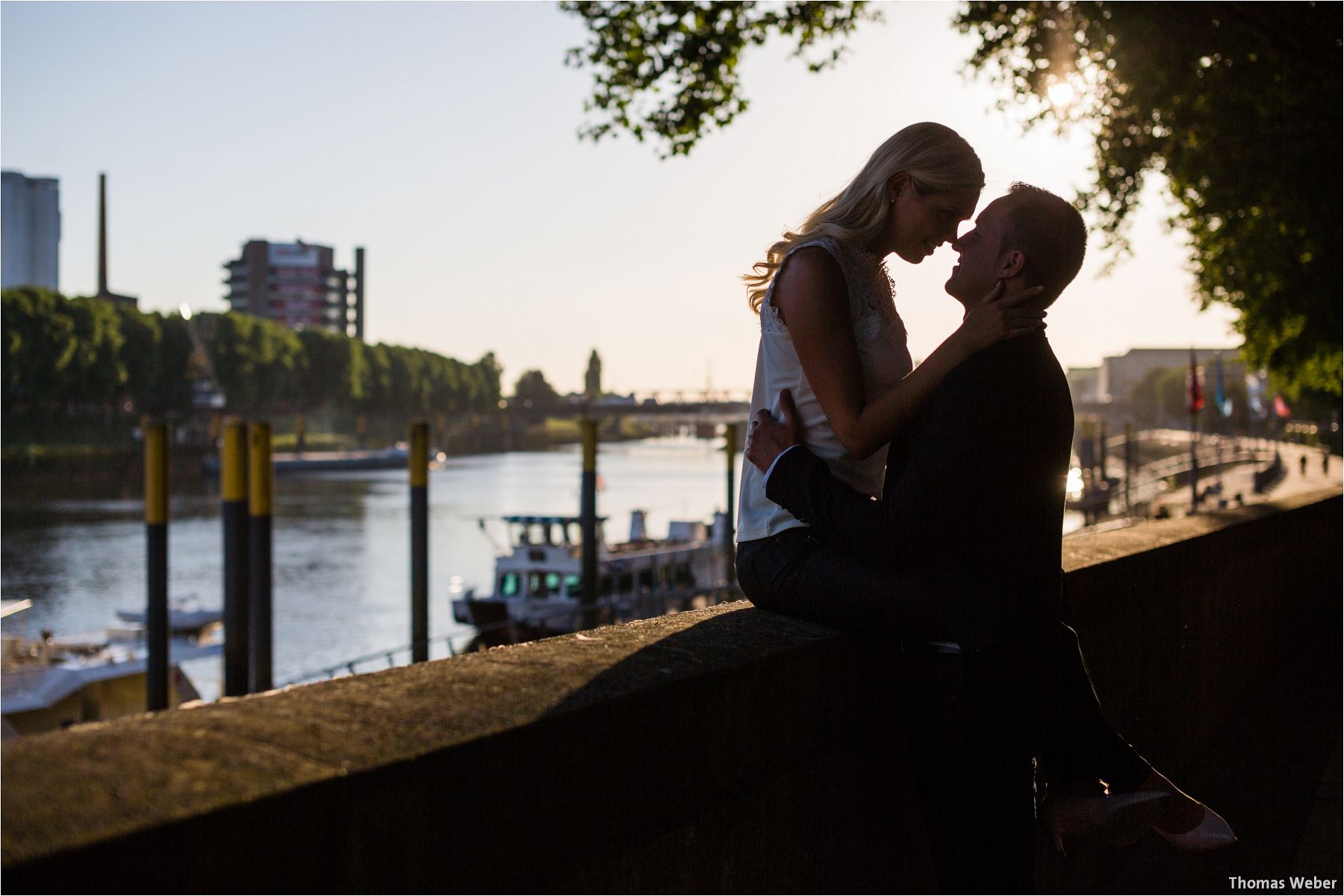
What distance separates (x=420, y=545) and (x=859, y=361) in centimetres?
1721

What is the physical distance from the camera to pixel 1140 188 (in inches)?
465

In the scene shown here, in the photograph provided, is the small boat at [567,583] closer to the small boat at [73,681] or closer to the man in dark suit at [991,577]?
the small boat at [73,681]

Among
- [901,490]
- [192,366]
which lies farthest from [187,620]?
[192,366]

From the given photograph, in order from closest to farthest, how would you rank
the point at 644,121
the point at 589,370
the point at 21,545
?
the point at 644,121 < the point at 21,545 < the point at 589,370

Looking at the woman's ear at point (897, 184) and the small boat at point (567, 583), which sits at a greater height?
the woman's ear at point (897, 184)

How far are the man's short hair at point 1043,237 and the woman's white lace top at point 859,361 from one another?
233mm

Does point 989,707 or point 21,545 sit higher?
point 989,707

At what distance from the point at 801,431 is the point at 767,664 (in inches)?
19.1

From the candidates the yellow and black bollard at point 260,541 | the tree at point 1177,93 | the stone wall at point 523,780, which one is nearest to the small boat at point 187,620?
the yellow and black bollard at point 260,541

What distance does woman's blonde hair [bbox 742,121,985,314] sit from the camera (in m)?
2.10

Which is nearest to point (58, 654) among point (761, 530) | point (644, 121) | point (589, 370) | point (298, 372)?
point (644, 121)

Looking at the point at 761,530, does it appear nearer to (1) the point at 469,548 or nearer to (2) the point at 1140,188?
(2) the point at 1140,188

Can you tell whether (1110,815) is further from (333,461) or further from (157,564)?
(333,461)

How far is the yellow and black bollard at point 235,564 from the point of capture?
16.0 meters
